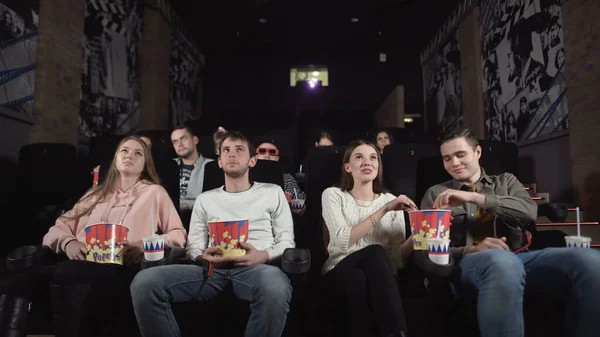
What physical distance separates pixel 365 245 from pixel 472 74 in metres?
5.06

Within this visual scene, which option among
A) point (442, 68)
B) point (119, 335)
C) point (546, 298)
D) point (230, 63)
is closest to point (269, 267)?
point (119, 335)

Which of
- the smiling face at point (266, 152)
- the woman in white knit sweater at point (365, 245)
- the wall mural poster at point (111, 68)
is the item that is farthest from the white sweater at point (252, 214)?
the wall mural poster at point (111, 68)

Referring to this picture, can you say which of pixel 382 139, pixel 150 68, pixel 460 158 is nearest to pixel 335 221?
pixel 460 158

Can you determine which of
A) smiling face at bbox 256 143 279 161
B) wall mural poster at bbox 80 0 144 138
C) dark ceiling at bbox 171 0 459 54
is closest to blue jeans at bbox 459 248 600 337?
smiling face at bbox 256 143 279 161

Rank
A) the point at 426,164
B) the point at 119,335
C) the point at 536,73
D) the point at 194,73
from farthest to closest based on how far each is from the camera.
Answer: the point at 194,73
the point at 536,73
the point at 426,164
the point at 119,335

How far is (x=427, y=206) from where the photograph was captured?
1880 millimetres

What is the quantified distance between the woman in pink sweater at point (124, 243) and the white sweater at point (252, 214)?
0.30ft

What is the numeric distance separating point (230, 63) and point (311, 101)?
6.69 feet

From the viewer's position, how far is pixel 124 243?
5.41ft

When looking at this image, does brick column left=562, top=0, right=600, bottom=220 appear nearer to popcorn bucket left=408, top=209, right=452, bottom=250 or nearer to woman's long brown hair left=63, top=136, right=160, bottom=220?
popcorn bucket left=408, top=209, right=452, bottom=250

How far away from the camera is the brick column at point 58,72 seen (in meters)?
3.90

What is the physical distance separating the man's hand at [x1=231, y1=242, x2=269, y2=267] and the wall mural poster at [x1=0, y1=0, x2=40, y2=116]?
9.60 ft

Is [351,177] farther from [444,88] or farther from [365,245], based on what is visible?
[444,88]

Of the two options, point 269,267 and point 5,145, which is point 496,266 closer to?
point 269,267
